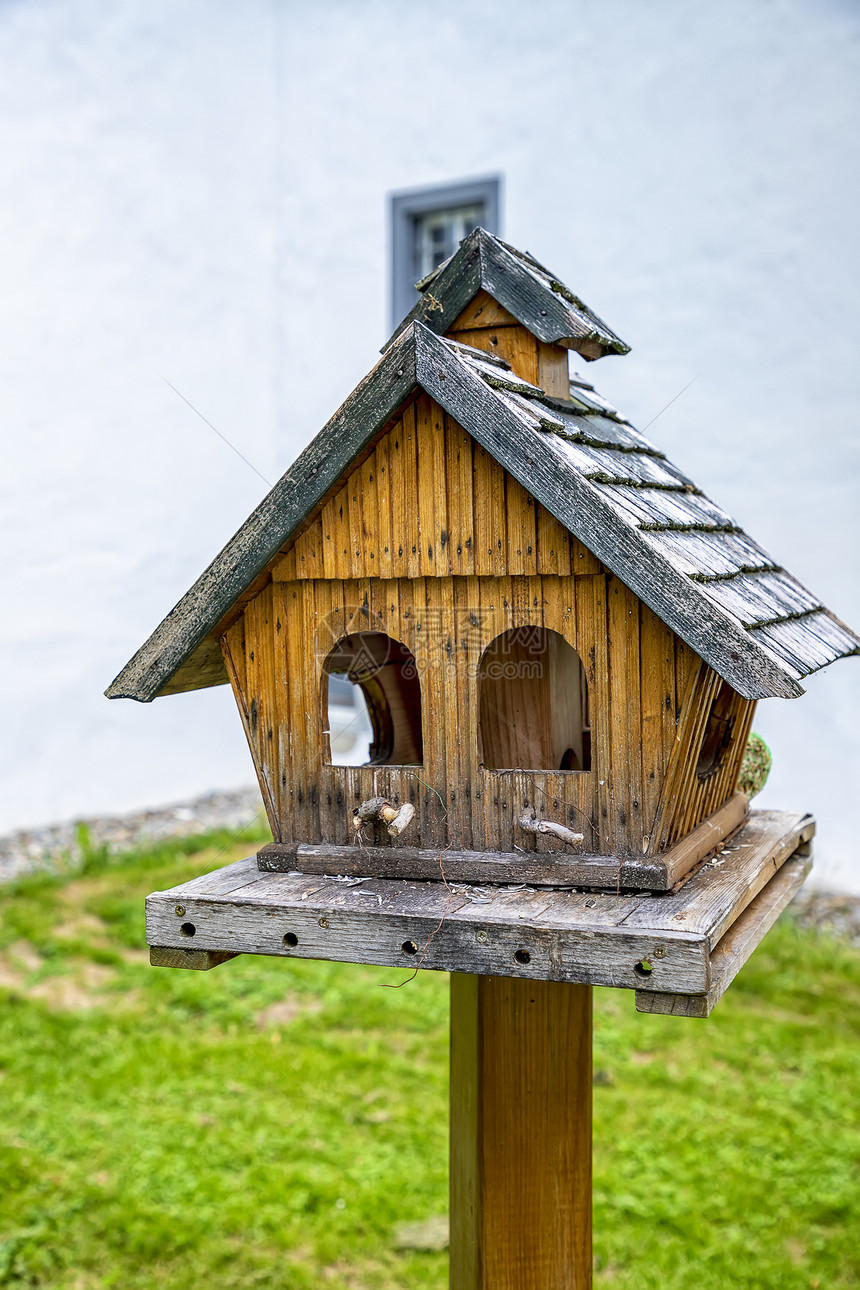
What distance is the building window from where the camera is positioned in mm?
7465

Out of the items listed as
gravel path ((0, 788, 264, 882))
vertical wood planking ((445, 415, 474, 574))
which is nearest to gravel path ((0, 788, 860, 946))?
gravel path ((0, 788, 264, 882))

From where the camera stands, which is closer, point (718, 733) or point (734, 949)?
point (734, 949)

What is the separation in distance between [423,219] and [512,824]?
21.1 ft

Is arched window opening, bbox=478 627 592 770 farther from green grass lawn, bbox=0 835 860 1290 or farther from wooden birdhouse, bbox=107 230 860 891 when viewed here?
green grass lawn, bbox=0 835 860 1290

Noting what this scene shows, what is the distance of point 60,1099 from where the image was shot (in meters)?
4.76

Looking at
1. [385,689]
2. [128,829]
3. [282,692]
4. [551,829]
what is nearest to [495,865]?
[551,829]

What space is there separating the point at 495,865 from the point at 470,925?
0.85ft

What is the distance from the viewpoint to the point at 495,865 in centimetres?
216

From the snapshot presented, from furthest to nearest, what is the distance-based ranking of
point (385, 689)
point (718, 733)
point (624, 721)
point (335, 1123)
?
point (335, 1123) → point (385, 689) → point (718, 733) → point (624, 721)

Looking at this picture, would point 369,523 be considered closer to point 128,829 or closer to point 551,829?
point 551,829

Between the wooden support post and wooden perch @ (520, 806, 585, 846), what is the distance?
0.51m

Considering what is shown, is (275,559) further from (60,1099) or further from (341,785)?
(60,1099)

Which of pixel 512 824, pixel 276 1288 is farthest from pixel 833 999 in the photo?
pixel 512 824

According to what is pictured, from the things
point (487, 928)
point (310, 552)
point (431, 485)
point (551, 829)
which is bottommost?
point (487, 928)
